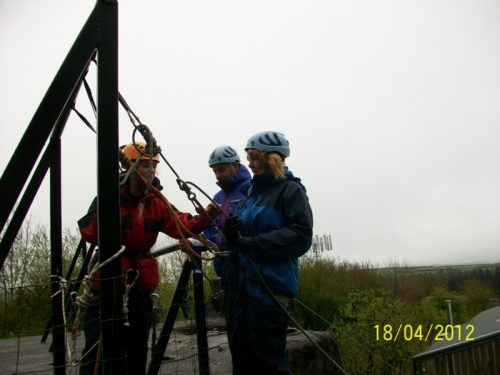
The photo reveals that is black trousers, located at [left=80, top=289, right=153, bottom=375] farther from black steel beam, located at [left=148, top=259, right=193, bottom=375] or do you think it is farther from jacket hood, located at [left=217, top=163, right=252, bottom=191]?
jacket hood, located at [left=217, top=163, right=252, bottom=191]

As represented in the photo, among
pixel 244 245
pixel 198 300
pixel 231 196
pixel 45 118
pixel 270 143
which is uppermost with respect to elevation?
pixel 270 143

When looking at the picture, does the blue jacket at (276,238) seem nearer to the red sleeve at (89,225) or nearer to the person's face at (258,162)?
the person's face at (258,162)

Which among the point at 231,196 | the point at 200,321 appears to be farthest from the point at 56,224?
the point at 231,196

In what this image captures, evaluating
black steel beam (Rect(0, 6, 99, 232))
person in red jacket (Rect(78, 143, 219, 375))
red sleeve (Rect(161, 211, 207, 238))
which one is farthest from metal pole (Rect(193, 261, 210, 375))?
black steel beam (Rect(0, 6, 99, 232))

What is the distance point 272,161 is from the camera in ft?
10.0

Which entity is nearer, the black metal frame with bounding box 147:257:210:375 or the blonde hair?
the blonde hair

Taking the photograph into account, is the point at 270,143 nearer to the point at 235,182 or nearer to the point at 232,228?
the point at 232,228

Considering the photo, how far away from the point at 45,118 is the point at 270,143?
5.10ft

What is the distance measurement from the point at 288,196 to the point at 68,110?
5.28 feet

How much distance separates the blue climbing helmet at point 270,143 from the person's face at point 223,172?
113 cm

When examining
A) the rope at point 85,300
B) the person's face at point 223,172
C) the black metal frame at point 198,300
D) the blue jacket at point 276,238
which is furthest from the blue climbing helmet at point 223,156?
the rope at point 85,300

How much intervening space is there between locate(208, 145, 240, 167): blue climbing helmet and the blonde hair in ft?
3.93

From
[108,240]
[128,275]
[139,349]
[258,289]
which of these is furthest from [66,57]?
[139,349]

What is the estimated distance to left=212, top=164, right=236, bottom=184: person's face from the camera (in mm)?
4309
